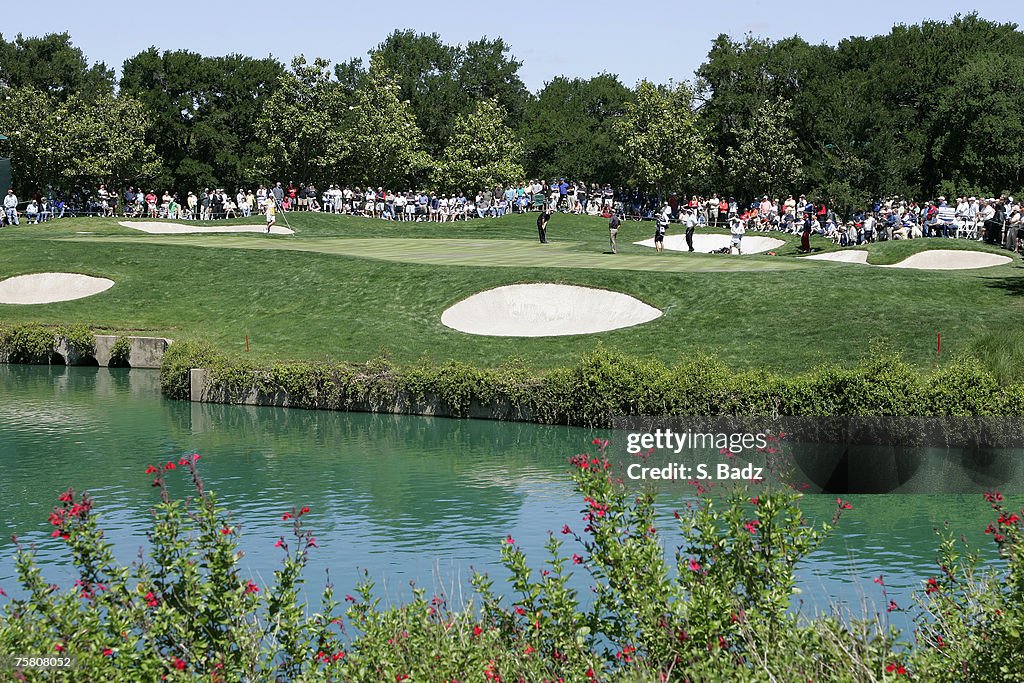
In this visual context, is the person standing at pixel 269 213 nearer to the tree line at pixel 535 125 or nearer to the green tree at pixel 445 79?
the tree line at pixel 535 125

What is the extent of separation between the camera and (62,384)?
1406 inches

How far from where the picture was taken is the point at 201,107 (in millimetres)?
106688

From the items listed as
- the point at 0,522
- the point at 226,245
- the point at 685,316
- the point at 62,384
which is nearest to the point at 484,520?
the point at 0,522

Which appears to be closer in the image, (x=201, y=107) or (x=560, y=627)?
(x=560, y=627)

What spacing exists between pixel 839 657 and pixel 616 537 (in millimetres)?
2075

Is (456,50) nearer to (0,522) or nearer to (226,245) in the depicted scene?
(226,245)

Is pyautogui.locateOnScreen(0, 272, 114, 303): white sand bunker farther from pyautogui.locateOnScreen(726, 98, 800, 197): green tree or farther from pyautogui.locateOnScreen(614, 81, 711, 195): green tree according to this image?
pyautogui.locateOnScreen(614, 81, 711, 195): green tree

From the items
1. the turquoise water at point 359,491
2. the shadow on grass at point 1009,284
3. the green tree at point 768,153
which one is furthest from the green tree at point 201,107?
the shadow on grass at point 1009,284

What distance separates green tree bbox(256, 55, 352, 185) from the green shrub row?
5588 cm

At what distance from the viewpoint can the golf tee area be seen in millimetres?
31516

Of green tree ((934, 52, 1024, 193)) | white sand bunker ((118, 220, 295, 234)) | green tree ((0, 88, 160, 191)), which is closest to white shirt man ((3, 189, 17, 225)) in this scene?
white sand bunker ((118, 220, 295, 234))

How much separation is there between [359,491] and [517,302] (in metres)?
14.4

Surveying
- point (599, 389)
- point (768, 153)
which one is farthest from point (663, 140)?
point (599, 389)
